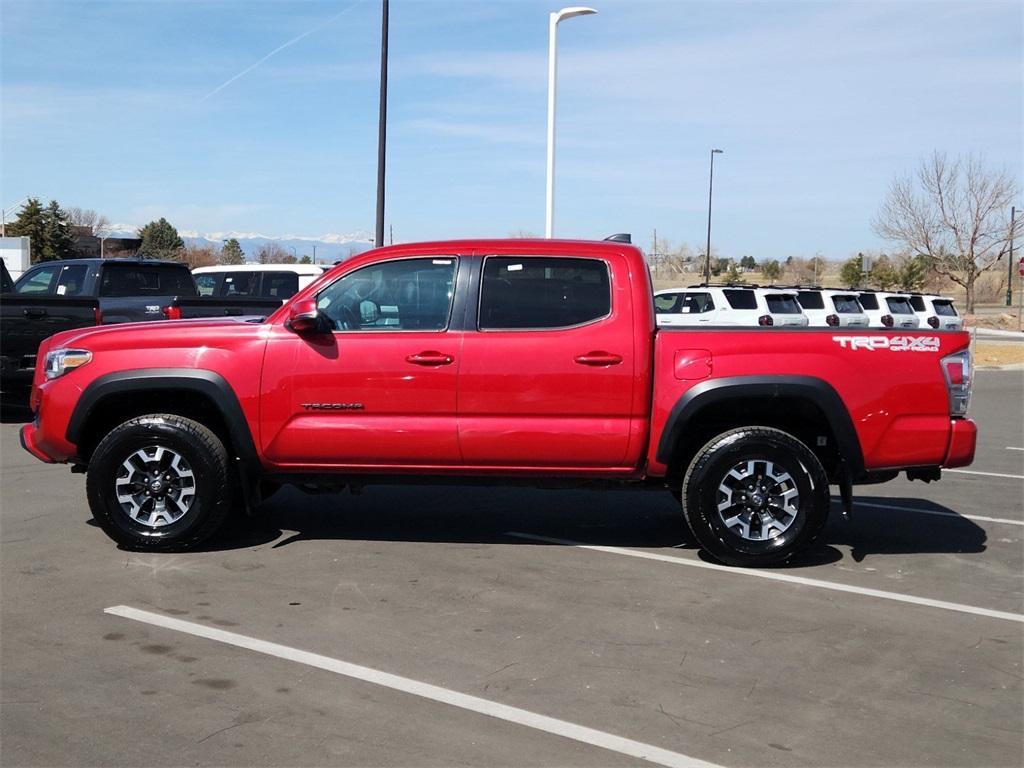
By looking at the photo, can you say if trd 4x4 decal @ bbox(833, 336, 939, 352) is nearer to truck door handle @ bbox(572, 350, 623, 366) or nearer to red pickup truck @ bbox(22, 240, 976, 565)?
red pickup truck @ bbox(22, 240, 976, 565)

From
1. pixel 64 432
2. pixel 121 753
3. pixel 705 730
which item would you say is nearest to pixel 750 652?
pixel 705 730

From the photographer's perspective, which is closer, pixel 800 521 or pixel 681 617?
pixel 681 617

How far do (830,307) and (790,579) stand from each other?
22214mm

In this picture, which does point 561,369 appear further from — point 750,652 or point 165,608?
point 165,608

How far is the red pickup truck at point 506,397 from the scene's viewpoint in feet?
21.1

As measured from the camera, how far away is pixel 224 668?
15.7 feet

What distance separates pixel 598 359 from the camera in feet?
21.1

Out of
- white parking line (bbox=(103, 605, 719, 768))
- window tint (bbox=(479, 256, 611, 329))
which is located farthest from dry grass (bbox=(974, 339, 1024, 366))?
white parking line (bbox=(103, 605, 719, 768))

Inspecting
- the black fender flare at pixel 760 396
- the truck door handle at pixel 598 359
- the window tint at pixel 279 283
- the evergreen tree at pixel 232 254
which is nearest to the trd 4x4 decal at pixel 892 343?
the black fender flare at pixel 760 396

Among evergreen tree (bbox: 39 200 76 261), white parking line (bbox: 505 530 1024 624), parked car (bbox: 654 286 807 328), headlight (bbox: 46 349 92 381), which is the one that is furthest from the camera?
evergreen tree (bbox: 39 200 76 261)

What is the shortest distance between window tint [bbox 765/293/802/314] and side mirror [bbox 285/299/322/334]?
19.4m

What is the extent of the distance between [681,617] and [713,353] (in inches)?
64.4

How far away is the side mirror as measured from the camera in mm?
6527

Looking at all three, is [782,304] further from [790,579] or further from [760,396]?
[790,579]
